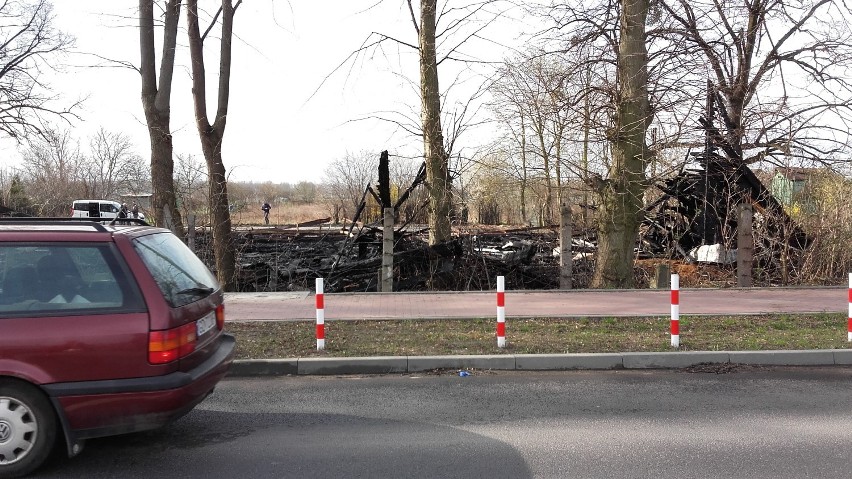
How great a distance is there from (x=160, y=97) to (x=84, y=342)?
1014cm

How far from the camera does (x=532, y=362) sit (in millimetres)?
7285

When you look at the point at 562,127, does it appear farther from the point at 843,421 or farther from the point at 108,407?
the point at 108,407

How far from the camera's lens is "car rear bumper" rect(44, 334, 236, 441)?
4.12 m

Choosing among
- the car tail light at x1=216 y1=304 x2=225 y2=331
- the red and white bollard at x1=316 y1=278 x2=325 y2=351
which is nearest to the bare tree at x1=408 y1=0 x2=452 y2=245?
the red and white bollard at x1=316 y1=278 x2=325 y2=351

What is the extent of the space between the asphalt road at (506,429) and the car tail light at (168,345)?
789 millimetres

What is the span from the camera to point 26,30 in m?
29.4

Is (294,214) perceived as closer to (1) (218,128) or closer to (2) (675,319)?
(1) (218,128)

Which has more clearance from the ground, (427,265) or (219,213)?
(219,213)

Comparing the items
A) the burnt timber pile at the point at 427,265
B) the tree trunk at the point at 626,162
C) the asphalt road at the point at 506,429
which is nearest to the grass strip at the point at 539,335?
the asphalt road at the point at 506,429

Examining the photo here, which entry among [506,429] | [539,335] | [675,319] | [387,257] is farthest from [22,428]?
[387,257]

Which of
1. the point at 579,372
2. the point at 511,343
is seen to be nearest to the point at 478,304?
the point at 511,343

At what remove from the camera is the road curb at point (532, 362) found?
7.15m

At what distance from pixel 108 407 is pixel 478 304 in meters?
7.38

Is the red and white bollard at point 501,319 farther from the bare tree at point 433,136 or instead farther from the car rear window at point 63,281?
the bare tree at point 433,136
